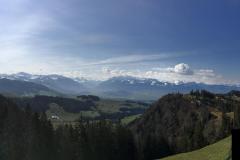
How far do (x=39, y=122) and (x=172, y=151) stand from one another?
294 feet

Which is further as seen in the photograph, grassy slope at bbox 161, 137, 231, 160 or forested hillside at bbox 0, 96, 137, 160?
forested hillside at bbox 0, 96, 137, 160

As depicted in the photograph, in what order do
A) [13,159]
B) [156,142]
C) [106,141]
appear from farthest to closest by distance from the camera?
[156,142] < [106,141] < [13,159]

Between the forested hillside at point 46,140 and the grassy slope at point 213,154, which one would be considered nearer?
the grassy slope at point 213,154

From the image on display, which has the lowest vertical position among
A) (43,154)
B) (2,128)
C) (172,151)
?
(172,151)

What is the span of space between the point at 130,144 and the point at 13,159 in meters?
63.5

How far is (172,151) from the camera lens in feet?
630

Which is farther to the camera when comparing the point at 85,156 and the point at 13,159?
the point at 85,156

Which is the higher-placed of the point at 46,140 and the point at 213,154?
the point at 213,154

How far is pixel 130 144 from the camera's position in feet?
520

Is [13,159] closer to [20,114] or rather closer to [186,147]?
[20,114]

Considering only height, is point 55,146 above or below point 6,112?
below

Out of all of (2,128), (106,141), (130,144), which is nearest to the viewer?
(2,128)

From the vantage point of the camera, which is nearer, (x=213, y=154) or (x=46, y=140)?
(x=213, y=154)

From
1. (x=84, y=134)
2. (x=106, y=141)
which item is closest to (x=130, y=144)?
(x=106, y=141)
